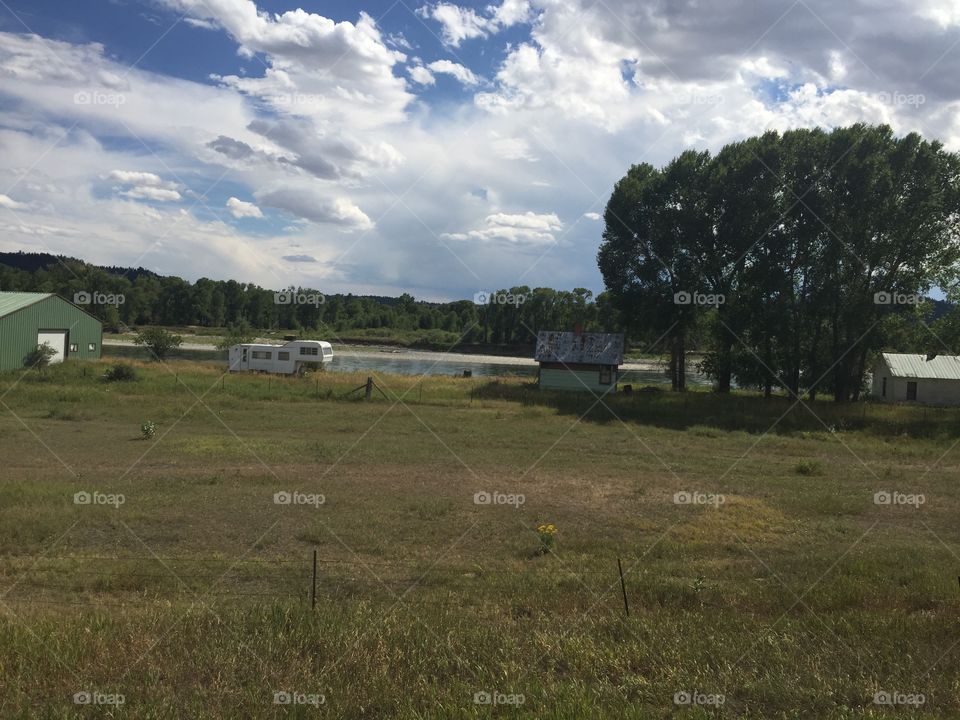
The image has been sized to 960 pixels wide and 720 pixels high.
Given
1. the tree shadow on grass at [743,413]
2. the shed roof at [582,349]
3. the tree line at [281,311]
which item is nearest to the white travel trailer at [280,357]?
the tree shadow on grass at [743,413]

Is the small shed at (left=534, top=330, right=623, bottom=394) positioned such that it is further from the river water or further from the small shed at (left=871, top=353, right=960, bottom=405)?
the river water

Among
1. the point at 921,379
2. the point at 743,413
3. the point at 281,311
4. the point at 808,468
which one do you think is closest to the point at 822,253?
the point at 743,413

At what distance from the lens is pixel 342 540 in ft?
41.5

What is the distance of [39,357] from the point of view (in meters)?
44.4

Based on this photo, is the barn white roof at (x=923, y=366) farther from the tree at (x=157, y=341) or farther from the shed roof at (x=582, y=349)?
the tree at (x=157, y=341)

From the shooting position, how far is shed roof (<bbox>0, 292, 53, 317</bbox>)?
141 feet

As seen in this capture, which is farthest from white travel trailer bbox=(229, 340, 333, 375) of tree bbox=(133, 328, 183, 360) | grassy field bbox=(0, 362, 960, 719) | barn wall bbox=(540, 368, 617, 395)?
grassy field bbox=(0, 362, 960, 719)

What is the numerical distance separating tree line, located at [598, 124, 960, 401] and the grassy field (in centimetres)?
1456

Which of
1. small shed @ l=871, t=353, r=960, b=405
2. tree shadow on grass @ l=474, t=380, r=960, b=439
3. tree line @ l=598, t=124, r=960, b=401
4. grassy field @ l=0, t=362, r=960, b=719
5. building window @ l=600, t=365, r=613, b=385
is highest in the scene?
tree line @ l=598, t=124, r=960, b=401

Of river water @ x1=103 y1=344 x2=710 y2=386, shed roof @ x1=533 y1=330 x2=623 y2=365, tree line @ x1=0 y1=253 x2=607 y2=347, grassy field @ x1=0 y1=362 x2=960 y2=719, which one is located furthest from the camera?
tree line @ x1=0 y1=253 x2=607 y2=347

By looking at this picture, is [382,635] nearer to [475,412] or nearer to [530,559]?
[530,559]

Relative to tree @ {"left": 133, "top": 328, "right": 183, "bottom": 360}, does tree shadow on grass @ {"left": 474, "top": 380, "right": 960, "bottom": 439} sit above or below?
below

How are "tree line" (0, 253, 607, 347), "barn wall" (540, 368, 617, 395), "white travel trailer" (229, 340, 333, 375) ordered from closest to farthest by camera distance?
"barn wall" (540, 368, 617, 395), "white travel trailer" (229, 340, 333, 375), "tree line" (0, 253, 607, 347)

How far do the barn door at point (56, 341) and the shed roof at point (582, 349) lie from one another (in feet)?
112
